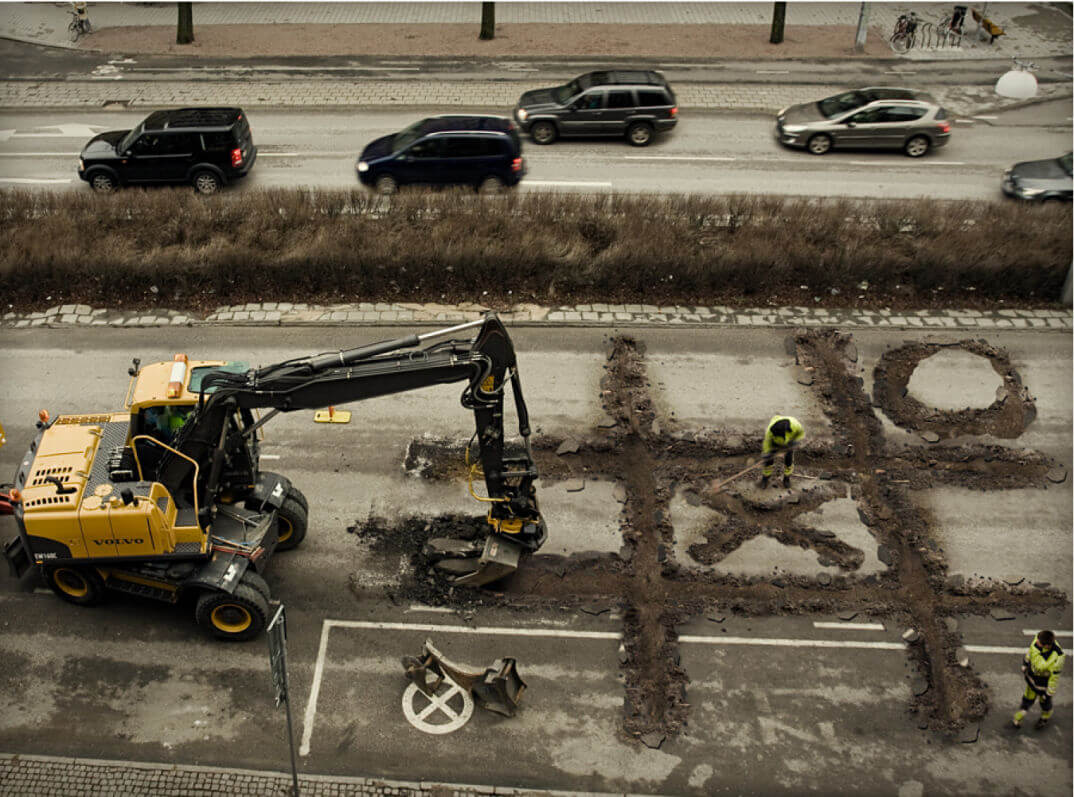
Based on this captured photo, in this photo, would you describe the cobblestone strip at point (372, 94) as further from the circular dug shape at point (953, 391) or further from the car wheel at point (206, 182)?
the circular dug shape at point (953, 391)

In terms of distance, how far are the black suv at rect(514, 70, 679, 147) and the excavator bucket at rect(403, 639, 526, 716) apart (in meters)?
18.0

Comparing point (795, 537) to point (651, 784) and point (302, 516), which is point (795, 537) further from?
point (302, 516)

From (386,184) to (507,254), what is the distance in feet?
17.5

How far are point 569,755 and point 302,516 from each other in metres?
5.37

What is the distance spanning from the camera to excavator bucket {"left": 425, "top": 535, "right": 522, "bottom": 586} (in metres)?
13.9

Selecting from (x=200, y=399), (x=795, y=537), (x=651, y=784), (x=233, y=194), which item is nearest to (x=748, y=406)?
(x=795, y=537)

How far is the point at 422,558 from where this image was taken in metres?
14.7

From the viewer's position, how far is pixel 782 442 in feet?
50.8

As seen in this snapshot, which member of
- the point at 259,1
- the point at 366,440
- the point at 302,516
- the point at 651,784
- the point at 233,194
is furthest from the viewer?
the point at 259,1

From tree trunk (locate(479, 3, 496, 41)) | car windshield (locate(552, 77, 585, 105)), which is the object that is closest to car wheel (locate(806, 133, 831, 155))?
car windshield (locate(552, 77, 585, 105))

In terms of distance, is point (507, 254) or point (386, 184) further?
point (386, 184)

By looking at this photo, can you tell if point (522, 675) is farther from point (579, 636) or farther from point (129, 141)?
point (129, 141)

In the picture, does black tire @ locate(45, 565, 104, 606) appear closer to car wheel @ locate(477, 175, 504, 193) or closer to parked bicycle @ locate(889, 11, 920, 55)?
car wheel @ locate(477, 175, 504, 193)

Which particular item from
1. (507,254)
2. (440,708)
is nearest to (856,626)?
(440,708)
